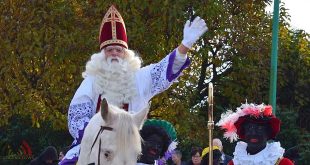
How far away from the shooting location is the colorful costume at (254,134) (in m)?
8.80

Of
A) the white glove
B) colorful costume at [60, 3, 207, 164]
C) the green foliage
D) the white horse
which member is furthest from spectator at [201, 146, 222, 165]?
the white horse

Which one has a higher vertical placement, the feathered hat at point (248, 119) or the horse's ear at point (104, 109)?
the feathered hat at point (248, 119)

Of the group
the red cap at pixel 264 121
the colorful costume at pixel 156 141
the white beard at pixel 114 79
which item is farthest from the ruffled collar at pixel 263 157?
the white beard at pixel 114 79

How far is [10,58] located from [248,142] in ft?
32.1

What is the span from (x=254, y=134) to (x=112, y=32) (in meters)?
1.92

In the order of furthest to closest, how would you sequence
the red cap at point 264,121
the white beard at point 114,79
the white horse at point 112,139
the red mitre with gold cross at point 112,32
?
the red cap at point 264,121, the red mitre with gold cross at point 112,32, the white beard at point 114,79, the white horse at point 112,139

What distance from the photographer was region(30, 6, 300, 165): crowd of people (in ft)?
24.2

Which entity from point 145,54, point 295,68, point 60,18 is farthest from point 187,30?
point 295,68

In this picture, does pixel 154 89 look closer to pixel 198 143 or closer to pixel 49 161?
pixel 49 161

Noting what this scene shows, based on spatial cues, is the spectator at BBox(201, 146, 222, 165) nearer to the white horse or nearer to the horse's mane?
the white horse

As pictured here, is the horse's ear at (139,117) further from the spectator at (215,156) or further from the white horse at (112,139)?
the spectator at (215,156)

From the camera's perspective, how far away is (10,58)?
18.0 m

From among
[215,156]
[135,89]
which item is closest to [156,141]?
[135,89]

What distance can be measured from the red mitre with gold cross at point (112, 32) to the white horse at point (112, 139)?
1.51m
